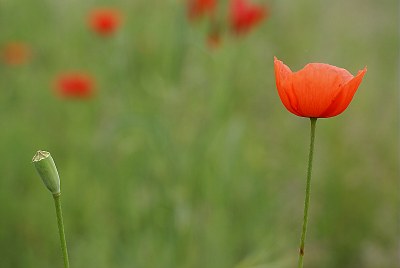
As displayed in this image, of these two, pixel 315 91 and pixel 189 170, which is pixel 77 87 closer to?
pixel 189 170

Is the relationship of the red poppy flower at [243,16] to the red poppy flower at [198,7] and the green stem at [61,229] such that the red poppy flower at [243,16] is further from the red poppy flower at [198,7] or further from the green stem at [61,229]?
the green stem at [61,229]

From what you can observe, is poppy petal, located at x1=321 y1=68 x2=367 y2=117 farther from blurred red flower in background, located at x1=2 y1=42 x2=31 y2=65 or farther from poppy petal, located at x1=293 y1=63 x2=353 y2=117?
blurred red flower in background, located at x1=2 y1=42 x2=31 y2=65

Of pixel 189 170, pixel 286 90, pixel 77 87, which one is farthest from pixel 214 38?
pixel 286 90

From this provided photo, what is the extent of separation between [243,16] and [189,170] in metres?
0.47

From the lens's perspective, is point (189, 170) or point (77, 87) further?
point (77, 87)

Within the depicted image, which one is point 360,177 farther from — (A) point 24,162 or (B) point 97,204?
(A) point 24,162

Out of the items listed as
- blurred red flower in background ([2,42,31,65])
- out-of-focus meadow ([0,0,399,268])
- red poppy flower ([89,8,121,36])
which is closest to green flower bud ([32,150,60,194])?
out-of-focus meadow ([0,0,399,268])

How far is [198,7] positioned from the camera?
81.7 inches

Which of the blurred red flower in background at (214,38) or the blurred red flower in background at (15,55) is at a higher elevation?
the blurred red flower in background at (214,38)

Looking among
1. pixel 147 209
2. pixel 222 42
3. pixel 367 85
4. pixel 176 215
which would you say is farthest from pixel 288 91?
pixel 367 85

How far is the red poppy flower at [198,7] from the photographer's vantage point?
2.05 m

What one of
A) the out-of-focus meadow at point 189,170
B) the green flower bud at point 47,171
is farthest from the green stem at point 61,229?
the out-of-focus meadow at point 189,170

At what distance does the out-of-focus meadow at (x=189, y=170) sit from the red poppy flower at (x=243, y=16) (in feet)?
0.26

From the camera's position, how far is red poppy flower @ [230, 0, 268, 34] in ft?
6.63
